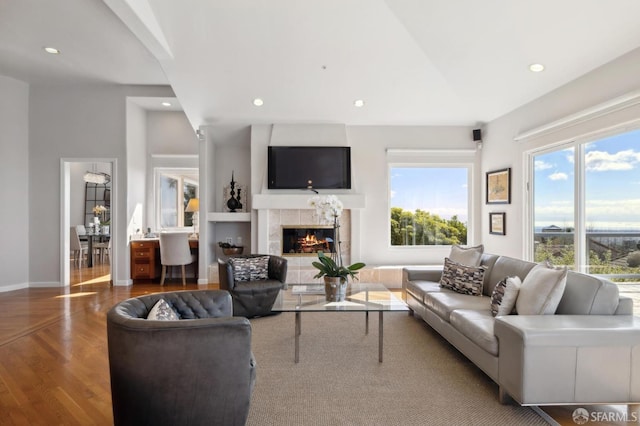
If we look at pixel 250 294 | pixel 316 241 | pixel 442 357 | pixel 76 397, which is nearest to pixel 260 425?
pixel 76 397

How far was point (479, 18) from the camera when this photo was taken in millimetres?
3588

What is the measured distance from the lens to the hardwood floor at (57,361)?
7.43 ft

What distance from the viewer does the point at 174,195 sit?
753 centimetres

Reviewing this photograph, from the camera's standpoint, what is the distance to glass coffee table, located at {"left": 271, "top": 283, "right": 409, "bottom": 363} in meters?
3.08

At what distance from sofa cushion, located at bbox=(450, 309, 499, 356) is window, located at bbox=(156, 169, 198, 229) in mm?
5914

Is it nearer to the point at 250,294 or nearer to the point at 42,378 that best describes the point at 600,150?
the point at 250,294

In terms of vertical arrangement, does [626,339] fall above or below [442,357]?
above

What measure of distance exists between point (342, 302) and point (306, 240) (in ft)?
9.91

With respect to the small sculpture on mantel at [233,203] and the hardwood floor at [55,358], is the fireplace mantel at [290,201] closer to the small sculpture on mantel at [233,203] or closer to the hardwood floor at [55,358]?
the small sculpture on mantel at [233,203]

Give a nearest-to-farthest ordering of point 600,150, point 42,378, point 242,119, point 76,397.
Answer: point 76,397 < point 42,378 < point 600,150 < point 242,119

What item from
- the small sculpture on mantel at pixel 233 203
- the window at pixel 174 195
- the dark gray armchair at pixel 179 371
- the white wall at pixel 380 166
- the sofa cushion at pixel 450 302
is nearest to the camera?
the dark gray armchair at pixel 179 371

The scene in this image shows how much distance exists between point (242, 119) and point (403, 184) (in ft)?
9.59

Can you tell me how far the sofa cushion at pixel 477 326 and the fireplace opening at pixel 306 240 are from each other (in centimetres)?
335

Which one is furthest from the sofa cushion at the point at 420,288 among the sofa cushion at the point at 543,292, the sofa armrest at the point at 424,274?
the sofa cushion at the point at 543,292
